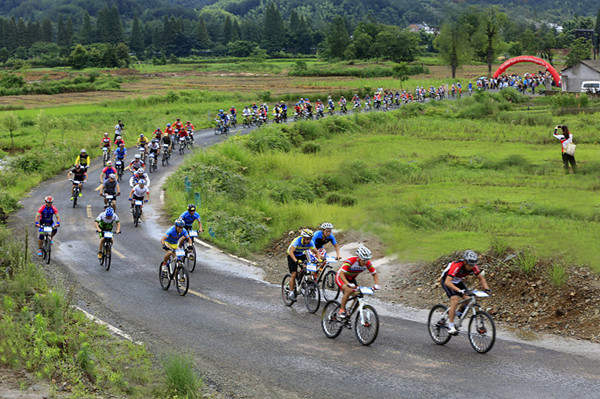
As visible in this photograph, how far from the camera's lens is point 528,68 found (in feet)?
446

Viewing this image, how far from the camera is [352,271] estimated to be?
46.6ft

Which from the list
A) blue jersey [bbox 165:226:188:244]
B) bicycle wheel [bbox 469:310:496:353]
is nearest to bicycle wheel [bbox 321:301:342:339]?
bicycle wheel [bbox 469:310:496:353]

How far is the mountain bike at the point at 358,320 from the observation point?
1362 centimetres

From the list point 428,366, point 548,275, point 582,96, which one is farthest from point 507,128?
point 428,366

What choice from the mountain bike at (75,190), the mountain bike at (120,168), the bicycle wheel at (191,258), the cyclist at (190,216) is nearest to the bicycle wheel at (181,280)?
the bicycle wheel at (191,258)

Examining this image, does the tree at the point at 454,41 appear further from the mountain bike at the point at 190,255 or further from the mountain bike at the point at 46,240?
the mountain bike at the point at 46,240

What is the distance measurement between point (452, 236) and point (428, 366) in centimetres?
881

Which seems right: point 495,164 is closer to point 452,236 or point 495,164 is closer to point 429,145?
point 429,145

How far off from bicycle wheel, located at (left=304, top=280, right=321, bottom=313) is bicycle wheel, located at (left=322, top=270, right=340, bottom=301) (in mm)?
611

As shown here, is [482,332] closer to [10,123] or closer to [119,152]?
[119,152]

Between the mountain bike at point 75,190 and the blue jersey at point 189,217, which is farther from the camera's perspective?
the mountain bike at point 75,190

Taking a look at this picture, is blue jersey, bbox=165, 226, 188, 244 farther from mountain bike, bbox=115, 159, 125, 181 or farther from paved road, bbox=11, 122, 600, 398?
mountain bike, bbox=115, 159, 125, 181

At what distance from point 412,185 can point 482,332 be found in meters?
18.9

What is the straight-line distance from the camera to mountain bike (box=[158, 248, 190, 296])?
18.4 meters
